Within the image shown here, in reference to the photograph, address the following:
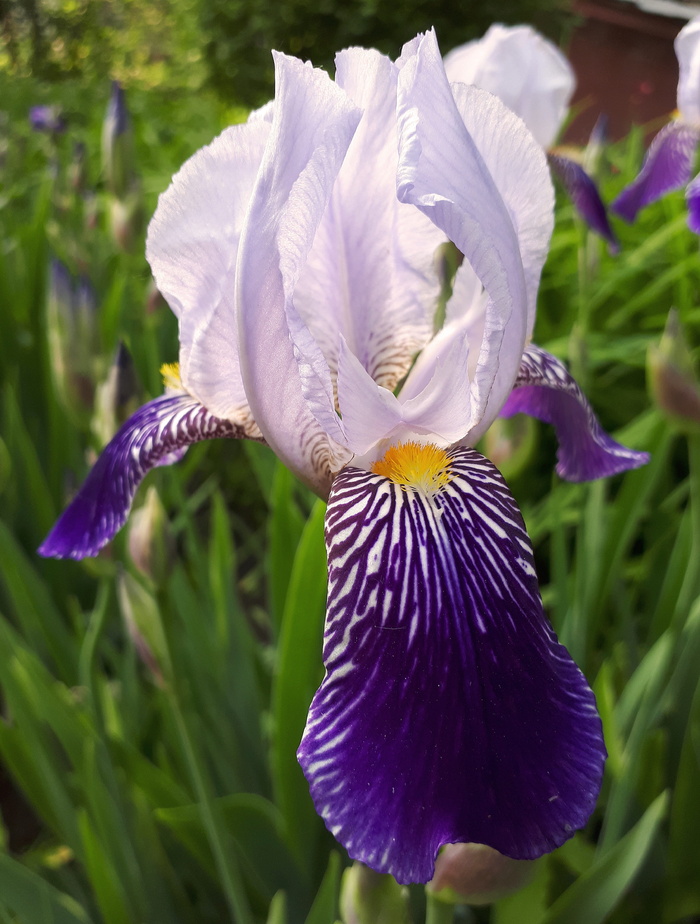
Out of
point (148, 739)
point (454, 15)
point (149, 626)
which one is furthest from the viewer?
point (454, 15)

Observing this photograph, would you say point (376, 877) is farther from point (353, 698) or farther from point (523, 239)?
point (523, 239)

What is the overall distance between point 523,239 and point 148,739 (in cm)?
94

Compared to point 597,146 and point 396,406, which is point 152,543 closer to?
point 396,406

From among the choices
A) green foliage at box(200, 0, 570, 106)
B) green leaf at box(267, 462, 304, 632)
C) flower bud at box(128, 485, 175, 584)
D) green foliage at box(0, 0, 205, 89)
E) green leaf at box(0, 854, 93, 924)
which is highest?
→ green foliage at box(0, 0, 205, 89)

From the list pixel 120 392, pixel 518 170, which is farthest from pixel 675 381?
pixel 120 392

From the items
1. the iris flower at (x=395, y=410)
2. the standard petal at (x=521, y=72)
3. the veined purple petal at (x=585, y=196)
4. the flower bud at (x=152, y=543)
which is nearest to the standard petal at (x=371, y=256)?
the iris flower at (x=395, y=410)

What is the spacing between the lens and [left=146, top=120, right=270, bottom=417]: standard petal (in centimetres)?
57

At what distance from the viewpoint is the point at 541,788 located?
43 cm

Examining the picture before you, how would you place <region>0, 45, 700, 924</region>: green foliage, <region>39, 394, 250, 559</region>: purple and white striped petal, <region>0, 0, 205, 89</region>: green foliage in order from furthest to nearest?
<region>0, 0, 205, 89</region>: green foliage, <region>0, 45, 700, 924</region>: green foliage, <region>39, 394, 250, 559</region>: purple and white striped petal

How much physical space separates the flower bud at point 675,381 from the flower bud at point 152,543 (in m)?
0.56

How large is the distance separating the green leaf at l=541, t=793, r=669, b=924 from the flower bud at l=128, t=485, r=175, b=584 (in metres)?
0.49

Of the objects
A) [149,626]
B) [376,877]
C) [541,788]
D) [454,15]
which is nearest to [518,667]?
[541,788]

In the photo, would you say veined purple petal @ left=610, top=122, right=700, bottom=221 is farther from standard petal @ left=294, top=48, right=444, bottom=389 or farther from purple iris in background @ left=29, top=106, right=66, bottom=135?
purple iris in background @ left=29, top=106, right=66, bottom=135

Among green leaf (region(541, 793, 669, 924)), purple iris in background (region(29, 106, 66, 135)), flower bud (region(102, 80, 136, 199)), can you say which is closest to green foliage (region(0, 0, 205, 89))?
purple iris in background (region(29, 106, 66, 135))
